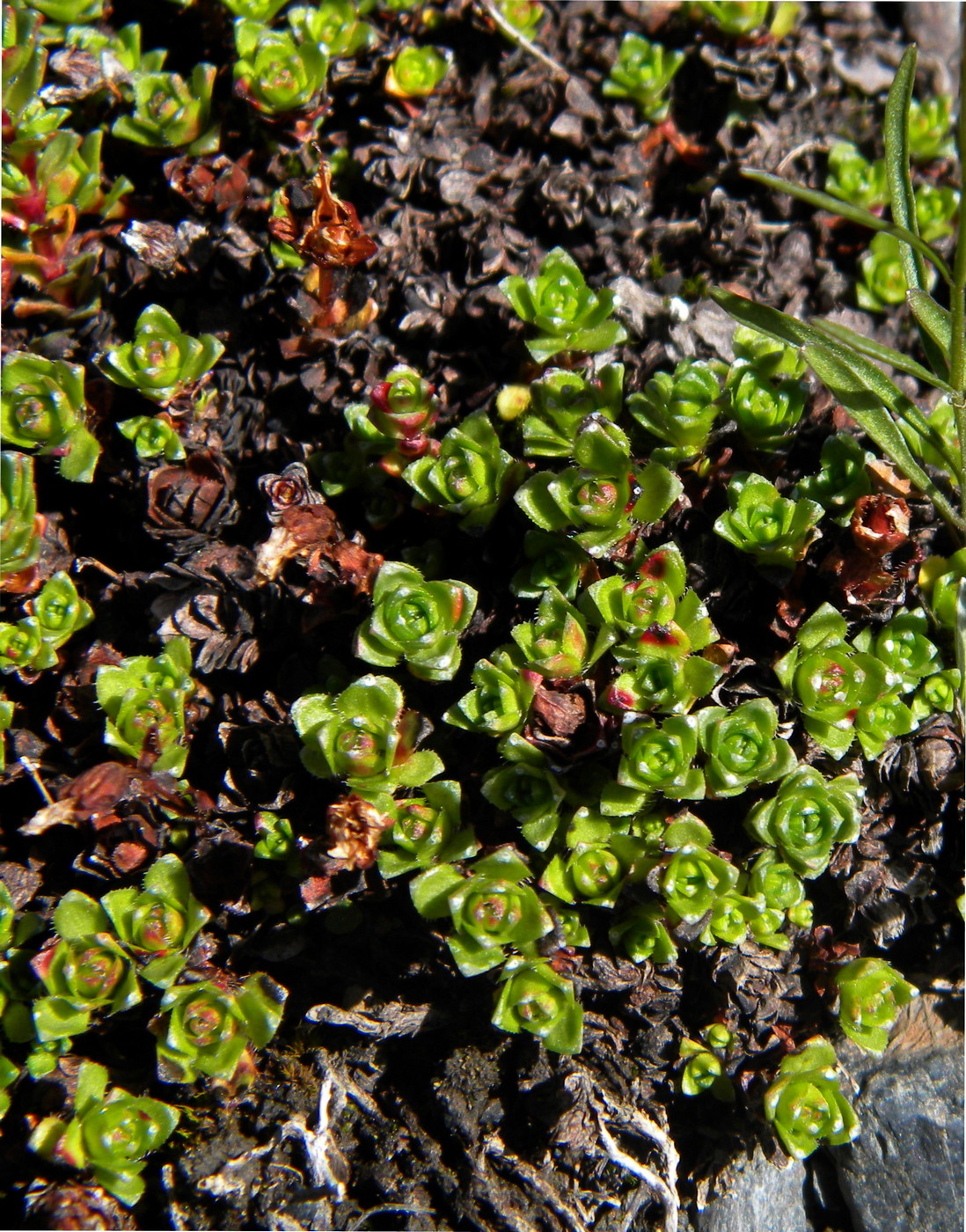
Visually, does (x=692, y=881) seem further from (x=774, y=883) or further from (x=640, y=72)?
(x=640, y=72)

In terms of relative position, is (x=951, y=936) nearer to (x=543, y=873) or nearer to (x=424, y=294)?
(x=543, y=873)

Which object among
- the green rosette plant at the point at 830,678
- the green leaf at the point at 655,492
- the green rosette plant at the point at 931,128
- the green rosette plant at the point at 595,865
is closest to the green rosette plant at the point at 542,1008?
the green rosette plant at the point at 595,865

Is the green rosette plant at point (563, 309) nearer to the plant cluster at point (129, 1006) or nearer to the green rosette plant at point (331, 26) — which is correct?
the green rosette plant at point (331, 26)

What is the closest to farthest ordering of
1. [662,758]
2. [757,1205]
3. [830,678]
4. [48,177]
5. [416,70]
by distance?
[662,758] → [830,678] → [757,1205] → [48,177] → [416,70]

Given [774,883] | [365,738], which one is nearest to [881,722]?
[774,883]

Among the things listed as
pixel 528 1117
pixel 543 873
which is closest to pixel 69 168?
pixel 543 873
